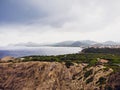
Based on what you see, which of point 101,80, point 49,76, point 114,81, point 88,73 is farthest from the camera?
point 49,76

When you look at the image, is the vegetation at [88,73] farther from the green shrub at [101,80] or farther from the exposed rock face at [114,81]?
the exposed rock face at [114,81]

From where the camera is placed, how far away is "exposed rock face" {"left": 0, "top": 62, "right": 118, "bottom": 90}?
3570 inches

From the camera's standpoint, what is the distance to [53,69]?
321 ft

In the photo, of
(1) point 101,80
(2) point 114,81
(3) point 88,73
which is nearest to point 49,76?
(3) point 88,73

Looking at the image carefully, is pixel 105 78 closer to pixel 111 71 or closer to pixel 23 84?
pixel 111 71

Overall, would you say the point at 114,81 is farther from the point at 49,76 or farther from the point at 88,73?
the point at 49,76

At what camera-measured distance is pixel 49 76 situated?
9569 centimetres

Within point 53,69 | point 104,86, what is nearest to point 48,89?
point 53,69

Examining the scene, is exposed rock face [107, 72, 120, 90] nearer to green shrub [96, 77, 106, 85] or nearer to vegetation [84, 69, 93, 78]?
green shrub [96, 77, 106, 85]

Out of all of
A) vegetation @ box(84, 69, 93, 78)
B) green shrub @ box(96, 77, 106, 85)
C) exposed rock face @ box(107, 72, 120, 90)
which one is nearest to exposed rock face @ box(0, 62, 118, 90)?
vegetation @ box(84, 69, 93, 78)

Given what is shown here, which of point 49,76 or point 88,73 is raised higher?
point 88,73

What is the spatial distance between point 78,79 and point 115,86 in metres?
15.0

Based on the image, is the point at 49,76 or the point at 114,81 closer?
the point at 114,81

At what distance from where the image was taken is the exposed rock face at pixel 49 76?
9069 cm
